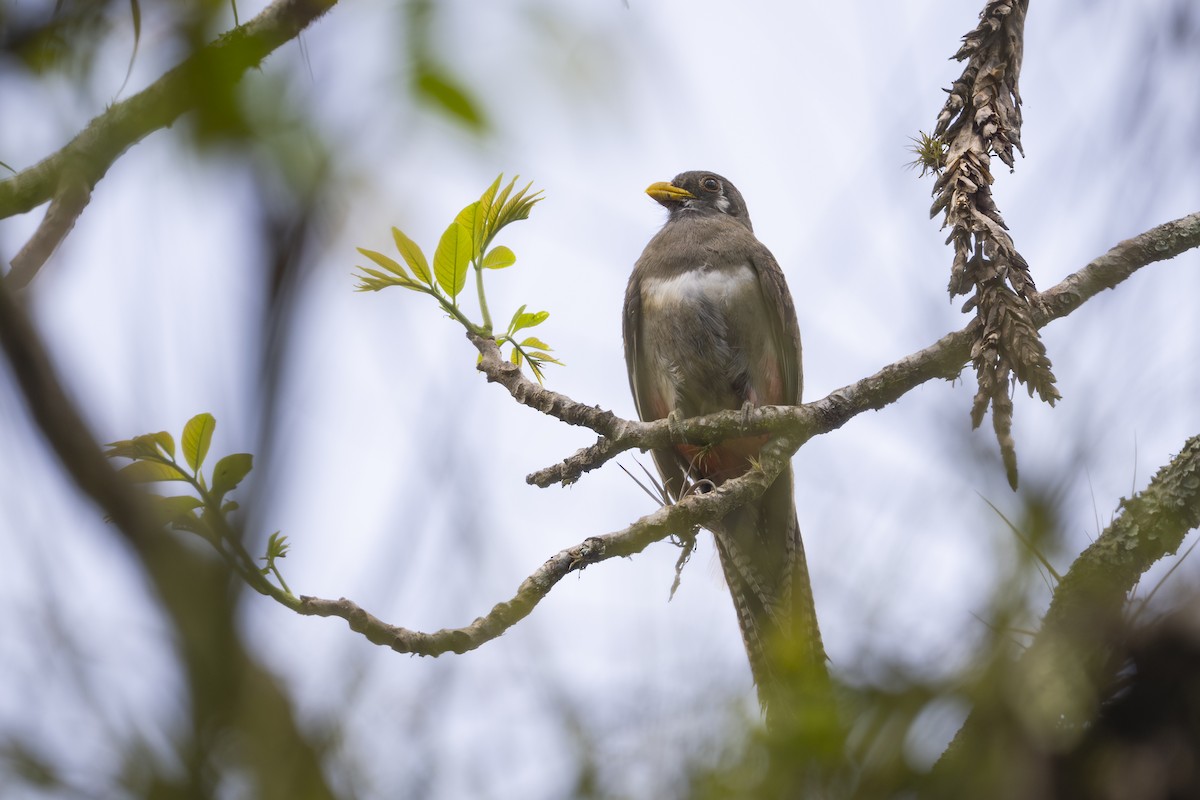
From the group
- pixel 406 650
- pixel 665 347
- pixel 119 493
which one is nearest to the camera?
pixel 119 493

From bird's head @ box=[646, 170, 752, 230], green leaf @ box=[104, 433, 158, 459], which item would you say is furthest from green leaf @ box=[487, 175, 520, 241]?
bird's head @ box=[646, 170, 752, 230]

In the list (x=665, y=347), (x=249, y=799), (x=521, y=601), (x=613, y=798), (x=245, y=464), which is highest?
(x=665, y=347)

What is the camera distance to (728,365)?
6.69m

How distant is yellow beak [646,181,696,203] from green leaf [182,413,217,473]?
18.3 ft

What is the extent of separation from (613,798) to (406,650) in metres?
1.78

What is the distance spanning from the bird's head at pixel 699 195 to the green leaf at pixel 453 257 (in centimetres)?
381

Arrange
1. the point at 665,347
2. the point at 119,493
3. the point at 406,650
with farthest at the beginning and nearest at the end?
the point at 665,347
the point at 406,650
the point at 119,493

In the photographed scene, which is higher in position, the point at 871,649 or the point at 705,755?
the point at 871,649

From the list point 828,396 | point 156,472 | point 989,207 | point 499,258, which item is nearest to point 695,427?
point 828,396

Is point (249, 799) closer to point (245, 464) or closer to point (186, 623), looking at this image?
point (186, 623)

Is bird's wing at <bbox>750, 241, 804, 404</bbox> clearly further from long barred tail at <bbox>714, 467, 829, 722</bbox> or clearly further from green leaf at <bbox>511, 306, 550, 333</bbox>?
green leaf at <bbox>511, 306, 550, 333</bbox>

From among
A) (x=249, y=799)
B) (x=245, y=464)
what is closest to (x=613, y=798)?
(x=249, y=799)

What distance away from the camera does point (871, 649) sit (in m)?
1.74

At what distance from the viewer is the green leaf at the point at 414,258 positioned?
4281 millimetres
